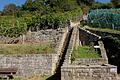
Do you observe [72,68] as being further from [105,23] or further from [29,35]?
[105,23]

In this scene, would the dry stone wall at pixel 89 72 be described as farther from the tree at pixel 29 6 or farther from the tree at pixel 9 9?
the tree at pixel 9 9

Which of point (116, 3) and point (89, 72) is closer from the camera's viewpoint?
point (89, 72)

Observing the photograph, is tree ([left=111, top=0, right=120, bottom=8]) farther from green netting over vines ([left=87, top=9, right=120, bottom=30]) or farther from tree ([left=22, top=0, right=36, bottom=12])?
tree ([left=22, top=0, right=36, bottom=12])

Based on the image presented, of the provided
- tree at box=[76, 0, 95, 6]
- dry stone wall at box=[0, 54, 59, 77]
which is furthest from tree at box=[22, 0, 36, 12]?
dry stone wall at box=[0, 54, 59, 77]

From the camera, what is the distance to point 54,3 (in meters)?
69.3

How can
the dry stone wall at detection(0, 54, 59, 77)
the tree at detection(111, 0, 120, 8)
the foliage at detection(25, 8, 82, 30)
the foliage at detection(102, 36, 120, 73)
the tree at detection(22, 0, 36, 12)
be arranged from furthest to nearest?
the tree at detection(22, 0, 36, 12)
the tree at detection(111, 0, 120, 8)
the foliage at detection(25, 8, 82, 30)
the foliage at detection(102, 36, 120, 73)
the dry stone wall at detection(0, 54, 59, 77)

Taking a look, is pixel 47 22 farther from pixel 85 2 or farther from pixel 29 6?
pixel 85 2

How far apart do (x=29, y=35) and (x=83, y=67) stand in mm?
22889

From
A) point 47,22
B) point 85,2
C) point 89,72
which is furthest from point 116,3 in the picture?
point 89,72

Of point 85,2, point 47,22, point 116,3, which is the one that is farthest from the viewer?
point 85,2

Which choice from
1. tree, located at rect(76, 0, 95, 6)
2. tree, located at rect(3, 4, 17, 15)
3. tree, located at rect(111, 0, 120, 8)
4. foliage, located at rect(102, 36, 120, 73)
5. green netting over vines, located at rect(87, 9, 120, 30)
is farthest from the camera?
tree, located at rect(76, 0, 95, 6)

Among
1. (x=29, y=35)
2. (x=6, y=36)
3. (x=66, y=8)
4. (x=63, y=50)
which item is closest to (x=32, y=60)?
(x=63, y=50)

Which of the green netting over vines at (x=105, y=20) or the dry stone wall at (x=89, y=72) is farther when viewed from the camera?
the green netting over vines at (x=105, y=20)

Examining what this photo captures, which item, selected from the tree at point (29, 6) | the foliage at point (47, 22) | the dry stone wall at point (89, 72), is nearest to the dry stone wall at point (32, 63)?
the dry stone wall at point (89, 72)
